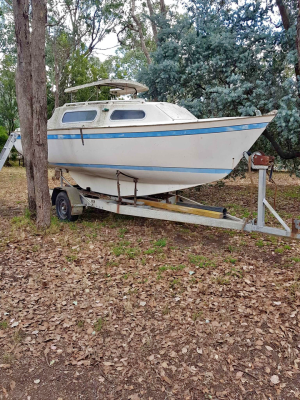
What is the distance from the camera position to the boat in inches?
236

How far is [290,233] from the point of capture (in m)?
4.97

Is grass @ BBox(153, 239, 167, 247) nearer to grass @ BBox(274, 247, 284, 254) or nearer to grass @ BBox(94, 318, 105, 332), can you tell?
grass @ BBox(274, 247, 284, 254)

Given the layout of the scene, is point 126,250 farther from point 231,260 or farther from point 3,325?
point 3,325

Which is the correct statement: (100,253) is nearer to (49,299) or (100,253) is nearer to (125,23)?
(49,299)

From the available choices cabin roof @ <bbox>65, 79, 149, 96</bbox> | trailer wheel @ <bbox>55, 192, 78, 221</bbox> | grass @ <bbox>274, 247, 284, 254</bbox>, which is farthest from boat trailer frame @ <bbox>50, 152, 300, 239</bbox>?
cabin roof @ <bbox>65, 79, 149, 96</bbox>

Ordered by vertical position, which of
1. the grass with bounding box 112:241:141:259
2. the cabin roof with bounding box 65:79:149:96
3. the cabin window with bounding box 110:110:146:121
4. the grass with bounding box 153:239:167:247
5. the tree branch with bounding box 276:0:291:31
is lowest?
the grass with bounding box 112:241:141:259

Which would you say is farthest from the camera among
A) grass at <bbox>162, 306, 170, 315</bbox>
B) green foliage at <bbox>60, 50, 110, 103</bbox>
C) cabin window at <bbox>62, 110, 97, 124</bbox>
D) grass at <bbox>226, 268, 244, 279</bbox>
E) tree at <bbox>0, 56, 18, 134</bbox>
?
tree at <bbox>0, 56, 18, 134</bbox>

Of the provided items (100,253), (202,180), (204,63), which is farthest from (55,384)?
(204,63)

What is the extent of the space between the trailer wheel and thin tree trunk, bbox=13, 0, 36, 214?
1.94 feet

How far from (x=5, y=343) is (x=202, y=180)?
170 inches

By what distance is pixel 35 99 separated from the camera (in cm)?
693

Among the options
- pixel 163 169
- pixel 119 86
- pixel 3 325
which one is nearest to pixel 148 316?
pixel 3 325

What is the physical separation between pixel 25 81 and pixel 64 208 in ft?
10.1

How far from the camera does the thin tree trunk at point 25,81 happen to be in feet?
25.2
